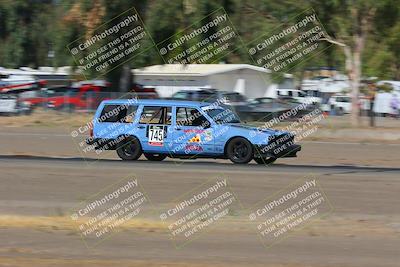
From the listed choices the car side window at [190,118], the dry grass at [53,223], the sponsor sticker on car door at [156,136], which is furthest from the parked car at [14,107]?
the dry grass at [53,223]

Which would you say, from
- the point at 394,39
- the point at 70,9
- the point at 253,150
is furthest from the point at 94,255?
the point at 394,39

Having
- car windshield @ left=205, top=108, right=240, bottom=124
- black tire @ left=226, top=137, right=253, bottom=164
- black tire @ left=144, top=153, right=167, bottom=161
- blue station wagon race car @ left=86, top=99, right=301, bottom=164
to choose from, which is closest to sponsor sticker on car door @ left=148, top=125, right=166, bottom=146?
blue station wagon race car @ left=86, top=99, right=301, bottom=164

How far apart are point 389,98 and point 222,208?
127 feet

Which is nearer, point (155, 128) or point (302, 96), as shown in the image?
point (155, 128)

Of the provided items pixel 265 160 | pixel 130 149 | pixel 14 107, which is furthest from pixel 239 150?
pixel 14 107

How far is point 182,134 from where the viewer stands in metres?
19.9

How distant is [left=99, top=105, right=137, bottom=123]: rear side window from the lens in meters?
20.4

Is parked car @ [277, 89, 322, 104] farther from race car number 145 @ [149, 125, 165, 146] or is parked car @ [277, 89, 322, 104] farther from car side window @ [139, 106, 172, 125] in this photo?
race car number 145 @ [149, 125, 165, 146]

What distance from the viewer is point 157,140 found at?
65.9 ft

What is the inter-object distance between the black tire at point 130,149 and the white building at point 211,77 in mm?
37842

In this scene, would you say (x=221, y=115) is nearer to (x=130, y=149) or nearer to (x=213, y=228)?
(x=130, y=149)

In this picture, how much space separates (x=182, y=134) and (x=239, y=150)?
1419 millimetres

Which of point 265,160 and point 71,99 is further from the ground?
point 71,99

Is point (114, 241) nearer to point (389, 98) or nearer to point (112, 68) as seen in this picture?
point (112, 68)
